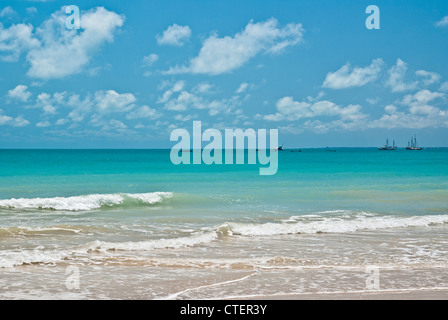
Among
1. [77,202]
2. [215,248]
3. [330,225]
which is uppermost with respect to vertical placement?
[77,202]

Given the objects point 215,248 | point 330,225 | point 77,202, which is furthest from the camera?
point 77,202

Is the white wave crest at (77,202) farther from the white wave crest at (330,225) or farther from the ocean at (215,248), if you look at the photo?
the white wave crest at (330,225)

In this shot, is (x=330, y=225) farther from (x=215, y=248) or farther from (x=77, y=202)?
(x=77, y=202)

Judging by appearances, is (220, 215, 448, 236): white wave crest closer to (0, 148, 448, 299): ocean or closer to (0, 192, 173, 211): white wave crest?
(0, 148, 448, 299): ocean

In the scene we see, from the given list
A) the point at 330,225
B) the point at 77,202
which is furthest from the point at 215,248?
the point at 77,202

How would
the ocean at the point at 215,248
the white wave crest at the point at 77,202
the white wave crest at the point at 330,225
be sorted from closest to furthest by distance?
1. the ocean at the point at 215,248
2. the white wave crest at the point at 330,225
3. the white wave crest at the point at 77,202

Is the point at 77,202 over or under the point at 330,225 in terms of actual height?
over

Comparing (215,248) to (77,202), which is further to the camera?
(77,202)

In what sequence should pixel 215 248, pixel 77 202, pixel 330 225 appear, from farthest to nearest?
pixel 77 202
pixel 330 225
pixel 215 248

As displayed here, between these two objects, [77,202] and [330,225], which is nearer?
[330,225]

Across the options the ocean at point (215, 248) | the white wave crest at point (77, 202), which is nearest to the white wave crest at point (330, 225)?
the ocean at point (215, 248)

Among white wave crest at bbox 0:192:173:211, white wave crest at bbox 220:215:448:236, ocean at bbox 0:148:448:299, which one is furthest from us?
white wave crest at bbox 0:192:173:211

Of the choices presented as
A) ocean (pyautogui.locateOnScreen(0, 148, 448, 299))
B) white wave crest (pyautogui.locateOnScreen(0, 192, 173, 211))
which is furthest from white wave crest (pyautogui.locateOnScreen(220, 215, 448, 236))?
white wave crest (pyautogui.locateOnScreen(0, 192, 173, 211))
